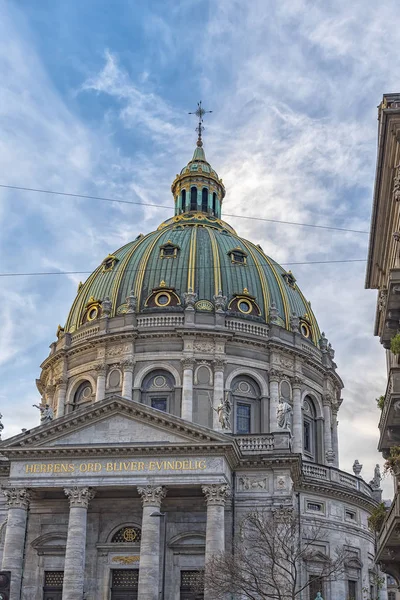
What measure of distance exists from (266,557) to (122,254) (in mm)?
30245

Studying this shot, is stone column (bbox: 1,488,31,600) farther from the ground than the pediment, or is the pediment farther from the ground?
the pediment

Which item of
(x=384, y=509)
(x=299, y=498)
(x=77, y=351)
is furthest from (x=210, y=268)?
(x=384, y=509)

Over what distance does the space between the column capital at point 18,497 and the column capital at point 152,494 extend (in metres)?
6.23

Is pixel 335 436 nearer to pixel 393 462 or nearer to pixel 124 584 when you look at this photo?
pixel 124 584

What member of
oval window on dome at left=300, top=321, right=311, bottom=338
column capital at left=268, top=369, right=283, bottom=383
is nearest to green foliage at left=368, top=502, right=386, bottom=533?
column capital at left=268, top=369, right=283, bottom=383

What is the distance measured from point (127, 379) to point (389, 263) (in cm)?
3027

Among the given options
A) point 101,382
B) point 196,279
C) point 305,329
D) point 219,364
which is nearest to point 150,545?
point 219,364

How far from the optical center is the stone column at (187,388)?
2152 inches

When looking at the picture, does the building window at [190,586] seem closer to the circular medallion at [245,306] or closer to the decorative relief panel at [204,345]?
the decorative relief panel at [204,345]

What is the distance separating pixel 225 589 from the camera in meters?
38.3

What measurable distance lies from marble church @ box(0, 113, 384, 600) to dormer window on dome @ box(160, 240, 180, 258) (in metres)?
0.10

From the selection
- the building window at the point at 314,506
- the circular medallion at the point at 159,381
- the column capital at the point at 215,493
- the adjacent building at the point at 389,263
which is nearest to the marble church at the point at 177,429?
the column capital at the point at 215,493

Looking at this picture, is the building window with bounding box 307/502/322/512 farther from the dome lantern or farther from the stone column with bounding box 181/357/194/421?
the dome lantern

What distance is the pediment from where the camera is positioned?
4416 cm
